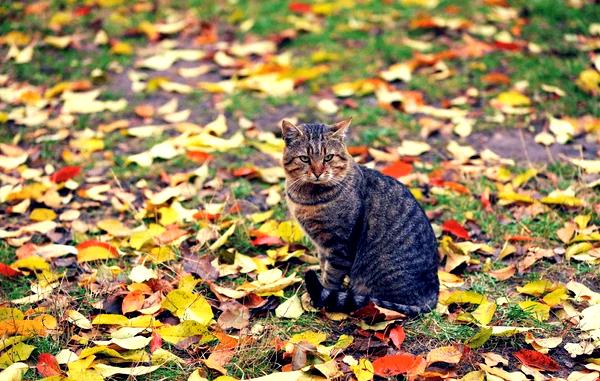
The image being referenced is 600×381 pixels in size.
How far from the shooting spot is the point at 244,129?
559 cm

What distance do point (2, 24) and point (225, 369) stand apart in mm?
5508

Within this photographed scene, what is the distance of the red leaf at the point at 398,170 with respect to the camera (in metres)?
4.92

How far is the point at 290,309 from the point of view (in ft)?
11.9

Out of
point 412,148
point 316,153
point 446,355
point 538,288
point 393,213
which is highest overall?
point 316,153

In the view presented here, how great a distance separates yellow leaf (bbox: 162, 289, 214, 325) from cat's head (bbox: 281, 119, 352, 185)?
87cm

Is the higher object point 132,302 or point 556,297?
point 132,302

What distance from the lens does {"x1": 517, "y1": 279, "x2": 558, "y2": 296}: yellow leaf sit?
3706 mm

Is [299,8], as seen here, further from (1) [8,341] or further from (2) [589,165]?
(1) [8,341]

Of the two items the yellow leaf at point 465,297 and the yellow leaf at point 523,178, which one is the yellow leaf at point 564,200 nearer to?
the yellow leaf at point 523,178

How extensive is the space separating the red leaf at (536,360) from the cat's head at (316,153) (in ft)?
4.32

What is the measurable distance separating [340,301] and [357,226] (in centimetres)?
45

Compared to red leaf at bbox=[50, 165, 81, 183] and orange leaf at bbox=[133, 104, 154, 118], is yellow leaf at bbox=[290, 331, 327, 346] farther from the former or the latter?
orange leaf at bbox=[133, 104, 154, 118]

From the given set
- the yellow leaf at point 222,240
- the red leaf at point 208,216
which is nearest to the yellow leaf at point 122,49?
the red leaf at point 208,216

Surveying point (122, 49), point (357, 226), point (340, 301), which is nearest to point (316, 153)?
point (357, 226)
